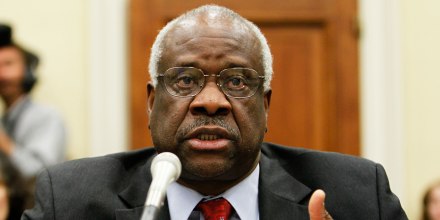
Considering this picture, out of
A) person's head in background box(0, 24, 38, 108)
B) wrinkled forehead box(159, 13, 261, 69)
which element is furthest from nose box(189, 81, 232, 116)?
person's head in background box(0, 24, 38, 108)

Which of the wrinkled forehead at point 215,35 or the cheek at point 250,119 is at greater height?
the wrinkled forehead at point 215,35

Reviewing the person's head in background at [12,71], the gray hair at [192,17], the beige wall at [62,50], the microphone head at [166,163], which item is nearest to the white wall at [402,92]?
the beige wall at [62,50]

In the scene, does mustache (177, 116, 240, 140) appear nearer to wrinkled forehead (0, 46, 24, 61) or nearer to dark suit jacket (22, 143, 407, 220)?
dark suit jacket (22, 143, 407, 220)

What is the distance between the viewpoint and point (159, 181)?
167 centimetres

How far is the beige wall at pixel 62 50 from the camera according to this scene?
435 centimetres

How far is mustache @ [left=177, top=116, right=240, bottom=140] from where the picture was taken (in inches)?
84.0

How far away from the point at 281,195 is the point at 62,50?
7.52 feet

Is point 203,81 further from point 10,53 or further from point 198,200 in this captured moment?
point 10,53

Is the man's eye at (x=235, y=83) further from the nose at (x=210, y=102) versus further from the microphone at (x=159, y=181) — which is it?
the microphone at (x=159, y=181)

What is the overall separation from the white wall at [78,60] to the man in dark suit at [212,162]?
6.56 feet

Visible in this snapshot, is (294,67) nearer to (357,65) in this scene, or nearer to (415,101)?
(357,65)

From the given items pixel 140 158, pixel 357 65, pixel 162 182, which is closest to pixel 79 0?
pixel 357 65

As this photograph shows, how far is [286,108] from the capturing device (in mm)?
4578

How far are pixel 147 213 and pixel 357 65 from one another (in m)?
3.11
